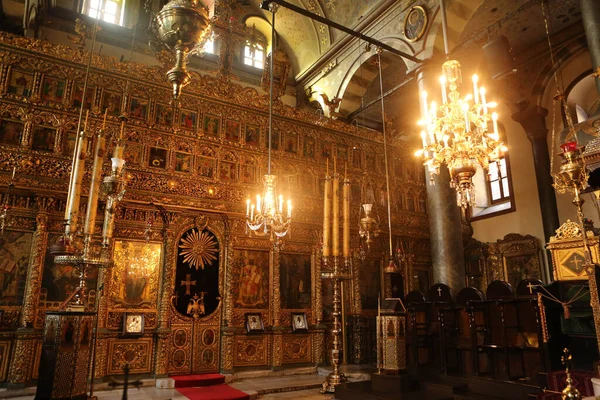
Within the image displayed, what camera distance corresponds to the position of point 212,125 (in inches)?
366

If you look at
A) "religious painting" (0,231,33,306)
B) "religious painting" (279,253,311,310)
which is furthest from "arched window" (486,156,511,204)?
"religious painting" (0,231,33,306)

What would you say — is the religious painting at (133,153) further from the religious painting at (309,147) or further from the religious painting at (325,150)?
the religious painting at (325,150)

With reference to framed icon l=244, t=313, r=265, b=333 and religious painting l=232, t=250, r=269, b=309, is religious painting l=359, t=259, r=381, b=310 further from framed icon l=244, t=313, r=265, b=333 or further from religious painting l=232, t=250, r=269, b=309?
framed icon l=244, t=313, r=265, b=333

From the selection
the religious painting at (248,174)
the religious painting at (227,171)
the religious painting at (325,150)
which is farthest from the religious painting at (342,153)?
the religious painting at (227,171)

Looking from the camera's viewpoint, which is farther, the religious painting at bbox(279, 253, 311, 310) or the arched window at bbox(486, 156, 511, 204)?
the arched window at bbox(486, 156, 511, 204)

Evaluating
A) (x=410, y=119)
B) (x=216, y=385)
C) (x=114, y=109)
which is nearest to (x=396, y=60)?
(x=410, y=119)

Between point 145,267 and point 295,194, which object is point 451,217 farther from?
point 145,267

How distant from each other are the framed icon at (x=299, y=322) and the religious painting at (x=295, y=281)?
0.53 ft

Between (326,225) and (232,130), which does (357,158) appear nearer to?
(232,130)

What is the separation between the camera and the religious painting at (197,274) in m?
8.23

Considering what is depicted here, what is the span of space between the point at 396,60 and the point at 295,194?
481 cm

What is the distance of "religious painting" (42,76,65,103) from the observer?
7797 mm

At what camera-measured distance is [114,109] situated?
8.34m

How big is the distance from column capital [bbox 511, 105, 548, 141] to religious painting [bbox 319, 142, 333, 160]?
5.73 metres
